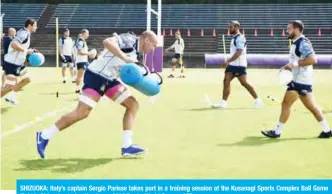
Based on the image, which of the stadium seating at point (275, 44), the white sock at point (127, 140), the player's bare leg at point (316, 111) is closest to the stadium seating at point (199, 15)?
the stadium seating at point (275, 44)

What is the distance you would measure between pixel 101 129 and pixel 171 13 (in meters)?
34.3

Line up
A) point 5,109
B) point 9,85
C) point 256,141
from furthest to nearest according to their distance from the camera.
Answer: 1. point 5,109
2. point 9,85
3. point 256,141

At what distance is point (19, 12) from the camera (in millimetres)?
44094

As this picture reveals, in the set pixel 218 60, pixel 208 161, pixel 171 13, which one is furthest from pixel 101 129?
pixel 171 13

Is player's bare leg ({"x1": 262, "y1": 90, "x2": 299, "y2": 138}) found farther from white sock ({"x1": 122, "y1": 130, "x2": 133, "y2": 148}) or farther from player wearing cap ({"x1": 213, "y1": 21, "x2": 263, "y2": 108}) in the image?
player wearing cap ({"x1": 213, "y1": 21, "x2": 263, "y2": 108})

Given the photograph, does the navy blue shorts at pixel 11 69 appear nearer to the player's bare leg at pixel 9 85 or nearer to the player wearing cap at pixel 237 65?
the player's bare leg at pixel 9 85

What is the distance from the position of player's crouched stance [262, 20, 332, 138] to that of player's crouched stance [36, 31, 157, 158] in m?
2.42

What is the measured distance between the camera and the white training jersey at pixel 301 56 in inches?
302

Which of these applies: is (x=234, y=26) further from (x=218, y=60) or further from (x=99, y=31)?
(x=99, y=31)

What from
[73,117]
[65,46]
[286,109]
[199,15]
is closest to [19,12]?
[199,15]

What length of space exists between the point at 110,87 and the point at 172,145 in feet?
4.60

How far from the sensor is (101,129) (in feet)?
28.8

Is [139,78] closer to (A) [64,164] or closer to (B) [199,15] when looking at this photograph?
(A) [64,164]

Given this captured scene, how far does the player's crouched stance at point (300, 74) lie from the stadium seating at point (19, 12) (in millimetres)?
36816
